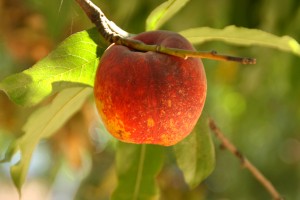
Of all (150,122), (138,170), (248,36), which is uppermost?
(150,122)

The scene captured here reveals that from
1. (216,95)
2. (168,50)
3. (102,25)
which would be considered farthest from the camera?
(216,95)

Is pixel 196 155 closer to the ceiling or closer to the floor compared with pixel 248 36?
closer to the floor

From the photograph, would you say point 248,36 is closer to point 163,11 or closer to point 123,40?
point 163,11

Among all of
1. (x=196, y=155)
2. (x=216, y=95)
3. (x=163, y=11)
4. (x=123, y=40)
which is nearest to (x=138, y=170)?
(x=196, y=155)

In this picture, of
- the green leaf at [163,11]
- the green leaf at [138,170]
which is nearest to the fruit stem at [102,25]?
the green leaf at [163,11]

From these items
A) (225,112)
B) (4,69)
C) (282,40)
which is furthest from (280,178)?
(282,40)

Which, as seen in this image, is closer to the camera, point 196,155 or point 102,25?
point 102,25

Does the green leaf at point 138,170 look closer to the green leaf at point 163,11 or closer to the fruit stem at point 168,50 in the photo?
the green leaf at point 163,11

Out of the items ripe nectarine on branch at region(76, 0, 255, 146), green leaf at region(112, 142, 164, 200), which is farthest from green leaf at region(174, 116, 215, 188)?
ripe nectarine on branch at region(76, 0, 255, 146)

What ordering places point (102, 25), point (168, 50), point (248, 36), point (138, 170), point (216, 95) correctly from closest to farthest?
point (168, 50), point (102, 25), point (248, 36), point (138, 170), point (216, 95)
